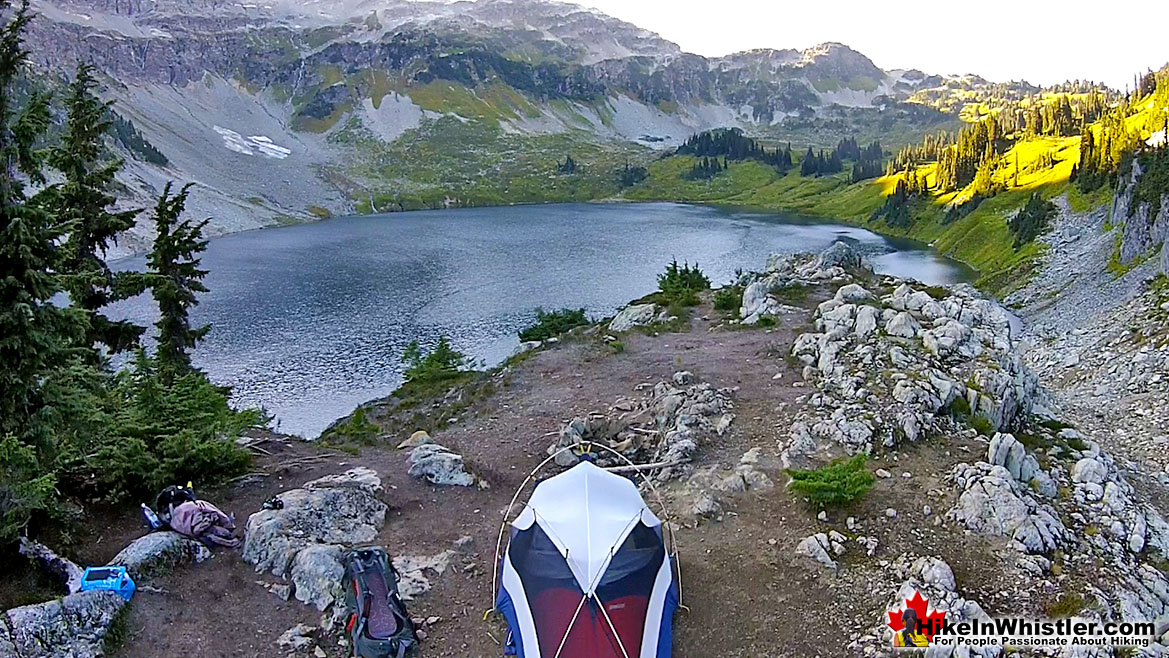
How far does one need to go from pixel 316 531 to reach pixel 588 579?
6.80m

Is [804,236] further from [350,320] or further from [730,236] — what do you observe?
[350,320]

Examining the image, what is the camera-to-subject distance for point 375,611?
12695 millimetres

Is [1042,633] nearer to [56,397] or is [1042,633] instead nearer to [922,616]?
[922,616]

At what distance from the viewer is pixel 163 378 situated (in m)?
24.3

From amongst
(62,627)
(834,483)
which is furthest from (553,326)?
(62,627)

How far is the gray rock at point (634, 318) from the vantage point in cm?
3769

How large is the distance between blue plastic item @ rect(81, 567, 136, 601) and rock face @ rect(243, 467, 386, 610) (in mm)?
2400

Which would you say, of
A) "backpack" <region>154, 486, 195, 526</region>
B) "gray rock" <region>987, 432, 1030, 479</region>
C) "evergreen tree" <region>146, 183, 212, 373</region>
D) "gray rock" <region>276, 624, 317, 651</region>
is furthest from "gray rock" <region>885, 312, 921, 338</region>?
"evergreen tree" <region>146, 183, 212, 373</region>

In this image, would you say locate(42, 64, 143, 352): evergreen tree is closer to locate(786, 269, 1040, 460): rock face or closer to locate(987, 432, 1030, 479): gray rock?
locate(786, 269, 1040, 460): rock face

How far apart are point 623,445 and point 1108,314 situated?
3728 cm

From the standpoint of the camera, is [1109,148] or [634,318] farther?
[1109,148]

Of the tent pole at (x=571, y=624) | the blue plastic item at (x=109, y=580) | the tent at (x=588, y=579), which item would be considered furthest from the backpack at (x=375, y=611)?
the blue plastic item at (x=109, y=580)

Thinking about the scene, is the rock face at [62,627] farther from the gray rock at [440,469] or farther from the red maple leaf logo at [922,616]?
the red maple leaf logo at [922,616]

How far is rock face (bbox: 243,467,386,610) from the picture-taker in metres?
13.9
